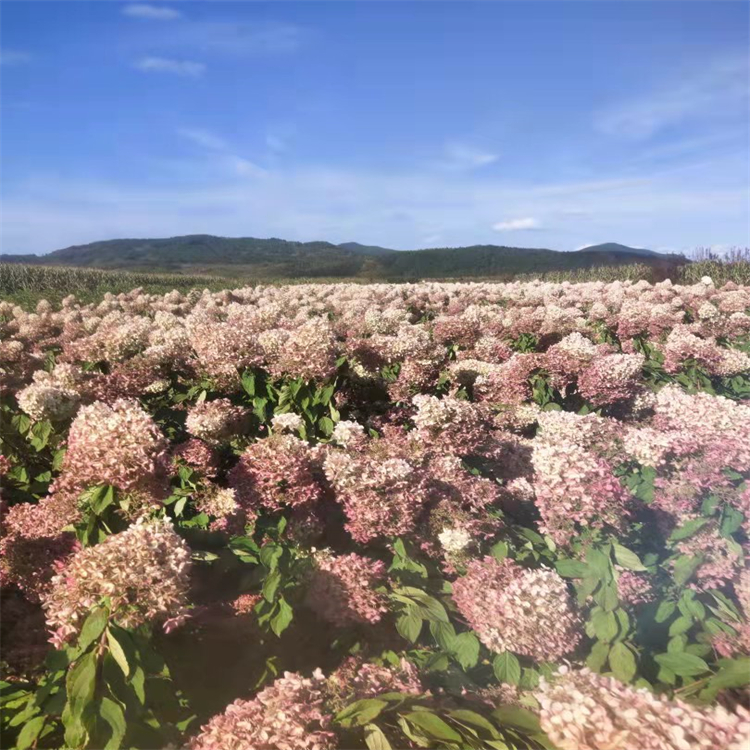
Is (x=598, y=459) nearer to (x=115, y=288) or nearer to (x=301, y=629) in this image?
(x=301, y=629)

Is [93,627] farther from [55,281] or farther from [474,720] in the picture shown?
[55,281]

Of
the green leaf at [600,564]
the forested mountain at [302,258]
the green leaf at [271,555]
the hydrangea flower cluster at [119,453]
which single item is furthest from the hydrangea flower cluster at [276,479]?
the forested mountain at [302,258]

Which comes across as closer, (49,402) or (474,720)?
(474,720)

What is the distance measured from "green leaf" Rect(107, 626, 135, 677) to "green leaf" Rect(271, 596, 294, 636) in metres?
0.53

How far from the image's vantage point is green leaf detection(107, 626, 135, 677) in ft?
5.85

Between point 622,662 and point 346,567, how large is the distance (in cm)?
118

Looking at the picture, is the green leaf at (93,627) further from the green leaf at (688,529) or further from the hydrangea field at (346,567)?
the green leaf at (688,529)

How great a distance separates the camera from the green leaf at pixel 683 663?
225 cm

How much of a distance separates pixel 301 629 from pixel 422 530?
71 centimetres

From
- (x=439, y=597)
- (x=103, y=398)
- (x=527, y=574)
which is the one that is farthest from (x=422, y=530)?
(x=103, y=398)

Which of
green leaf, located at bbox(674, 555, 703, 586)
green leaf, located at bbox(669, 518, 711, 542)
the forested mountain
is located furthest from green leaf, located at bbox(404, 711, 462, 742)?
the forested mountain

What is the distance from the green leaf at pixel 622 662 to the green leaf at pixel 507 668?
380 millimetres

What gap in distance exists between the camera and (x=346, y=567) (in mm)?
2414

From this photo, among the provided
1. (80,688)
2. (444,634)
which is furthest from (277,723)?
(444,634)
